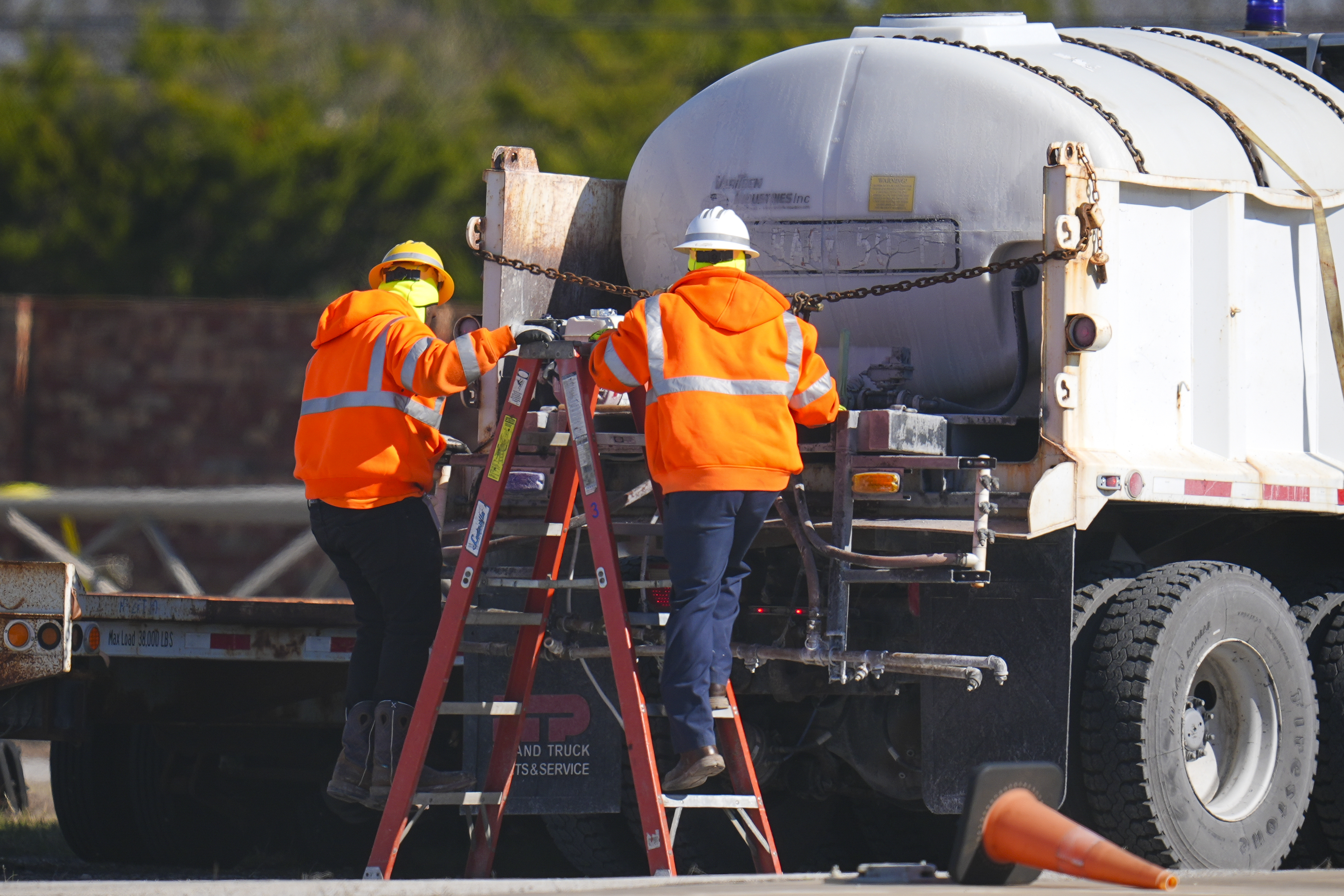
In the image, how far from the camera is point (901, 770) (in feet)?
20.7

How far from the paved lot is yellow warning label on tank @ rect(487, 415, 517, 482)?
4.45ft

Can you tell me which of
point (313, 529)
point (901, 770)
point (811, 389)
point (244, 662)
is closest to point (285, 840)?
point (244, 662)

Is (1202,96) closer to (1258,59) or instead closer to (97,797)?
(1258,59)

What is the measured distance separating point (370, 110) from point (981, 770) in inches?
856

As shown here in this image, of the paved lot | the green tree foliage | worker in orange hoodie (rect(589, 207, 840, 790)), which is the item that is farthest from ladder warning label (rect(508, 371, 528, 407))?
the green tree foliage

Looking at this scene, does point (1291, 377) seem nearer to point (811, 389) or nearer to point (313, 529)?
point (811, 389)

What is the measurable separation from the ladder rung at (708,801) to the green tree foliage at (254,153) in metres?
16.5

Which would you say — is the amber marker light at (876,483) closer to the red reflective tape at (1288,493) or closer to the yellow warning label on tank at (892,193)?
the yellow warning label on tank at (892,193)

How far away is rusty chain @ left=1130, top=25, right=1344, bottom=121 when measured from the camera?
24.3 ft

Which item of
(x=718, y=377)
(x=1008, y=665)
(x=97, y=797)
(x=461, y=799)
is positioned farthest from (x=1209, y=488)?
(x=97, y=797)

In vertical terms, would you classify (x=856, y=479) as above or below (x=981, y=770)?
above

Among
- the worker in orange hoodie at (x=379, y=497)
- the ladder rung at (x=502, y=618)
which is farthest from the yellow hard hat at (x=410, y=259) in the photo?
the ladder rung at (x=502, y=618)

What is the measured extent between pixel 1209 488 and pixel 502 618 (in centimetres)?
229

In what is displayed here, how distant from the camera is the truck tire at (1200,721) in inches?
231
